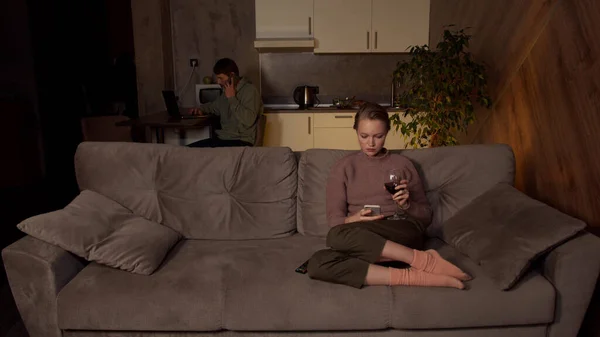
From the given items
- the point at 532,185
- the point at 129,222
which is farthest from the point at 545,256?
the point at 129,222

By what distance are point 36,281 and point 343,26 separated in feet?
12.4

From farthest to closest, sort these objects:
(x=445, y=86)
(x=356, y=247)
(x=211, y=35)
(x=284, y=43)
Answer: (x=211, y=35)
(x=284, y=43)
(x=445, y=86)
(x=356, y=247)

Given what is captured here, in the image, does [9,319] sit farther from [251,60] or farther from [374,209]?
[251,60]

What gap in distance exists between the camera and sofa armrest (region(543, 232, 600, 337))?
180 cm

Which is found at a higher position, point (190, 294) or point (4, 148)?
point (4, 148)

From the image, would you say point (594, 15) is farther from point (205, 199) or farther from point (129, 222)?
point (129, 222)

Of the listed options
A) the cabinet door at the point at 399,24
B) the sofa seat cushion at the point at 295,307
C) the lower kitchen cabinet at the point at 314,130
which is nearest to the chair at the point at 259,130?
the lower kitchen cabinet at the point at 314,130

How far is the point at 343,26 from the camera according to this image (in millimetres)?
4801

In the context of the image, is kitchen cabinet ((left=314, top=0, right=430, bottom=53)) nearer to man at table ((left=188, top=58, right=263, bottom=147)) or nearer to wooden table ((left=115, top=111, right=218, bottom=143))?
man at table ((left=188, top=58, right=263, bottom=147))

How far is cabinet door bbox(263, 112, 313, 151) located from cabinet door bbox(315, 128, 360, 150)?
0.10m

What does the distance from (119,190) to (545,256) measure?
1944 millimetres

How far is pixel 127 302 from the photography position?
1826 mm

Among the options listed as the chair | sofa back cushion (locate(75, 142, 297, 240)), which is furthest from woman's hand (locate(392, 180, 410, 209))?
the chair

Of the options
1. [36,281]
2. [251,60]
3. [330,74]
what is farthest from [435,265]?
[251,60]
